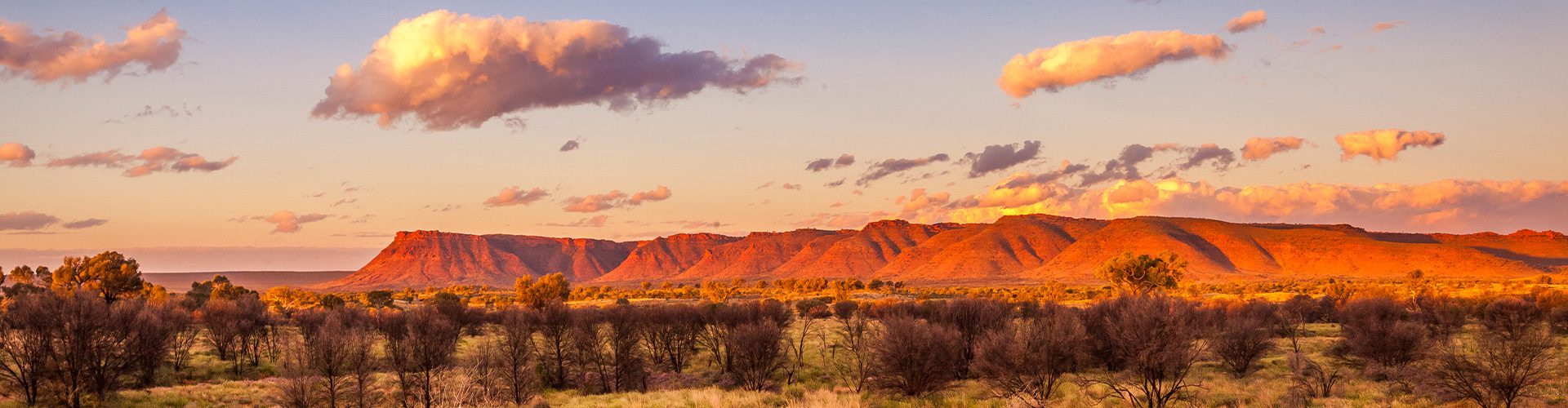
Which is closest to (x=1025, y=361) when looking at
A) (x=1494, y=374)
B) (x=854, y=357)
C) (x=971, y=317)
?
(x=1494, y=374)

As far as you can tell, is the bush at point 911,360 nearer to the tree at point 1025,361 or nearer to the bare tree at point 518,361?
the tree at point 1025,361

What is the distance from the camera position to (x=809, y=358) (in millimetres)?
54281

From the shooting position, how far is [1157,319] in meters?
29.1

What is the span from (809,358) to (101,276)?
73189 millimetres

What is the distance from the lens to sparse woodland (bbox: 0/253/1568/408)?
3052 cm

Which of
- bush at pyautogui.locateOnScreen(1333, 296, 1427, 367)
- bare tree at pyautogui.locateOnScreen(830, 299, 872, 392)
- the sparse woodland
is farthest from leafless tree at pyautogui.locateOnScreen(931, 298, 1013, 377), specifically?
bush at pyautogui.locateOnScreen(1333, 296, 1427, 367)

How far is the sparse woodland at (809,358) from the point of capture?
30.5 metres

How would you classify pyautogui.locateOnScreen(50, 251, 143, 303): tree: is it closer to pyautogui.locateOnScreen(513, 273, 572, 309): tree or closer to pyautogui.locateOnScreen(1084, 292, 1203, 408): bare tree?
pyautogui.locateOnScreen(513, 273, 572, 309): tree

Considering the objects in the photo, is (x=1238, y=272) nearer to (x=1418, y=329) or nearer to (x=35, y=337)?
(x=1418, y=329)

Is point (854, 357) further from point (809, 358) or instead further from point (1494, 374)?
point (1494, 374)

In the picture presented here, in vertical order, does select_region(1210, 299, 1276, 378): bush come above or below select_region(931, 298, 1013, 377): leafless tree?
below

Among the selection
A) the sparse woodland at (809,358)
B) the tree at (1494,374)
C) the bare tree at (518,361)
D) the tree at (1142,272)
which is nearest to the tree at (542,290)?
the sparse woodland at (809,358)

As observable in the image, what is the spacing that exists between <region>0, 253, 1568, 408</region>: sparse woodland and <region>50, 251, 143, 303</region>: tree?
91.2 feet

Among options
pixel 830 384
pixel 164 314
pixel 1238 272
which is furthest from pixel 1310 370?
pixel 1238 272
